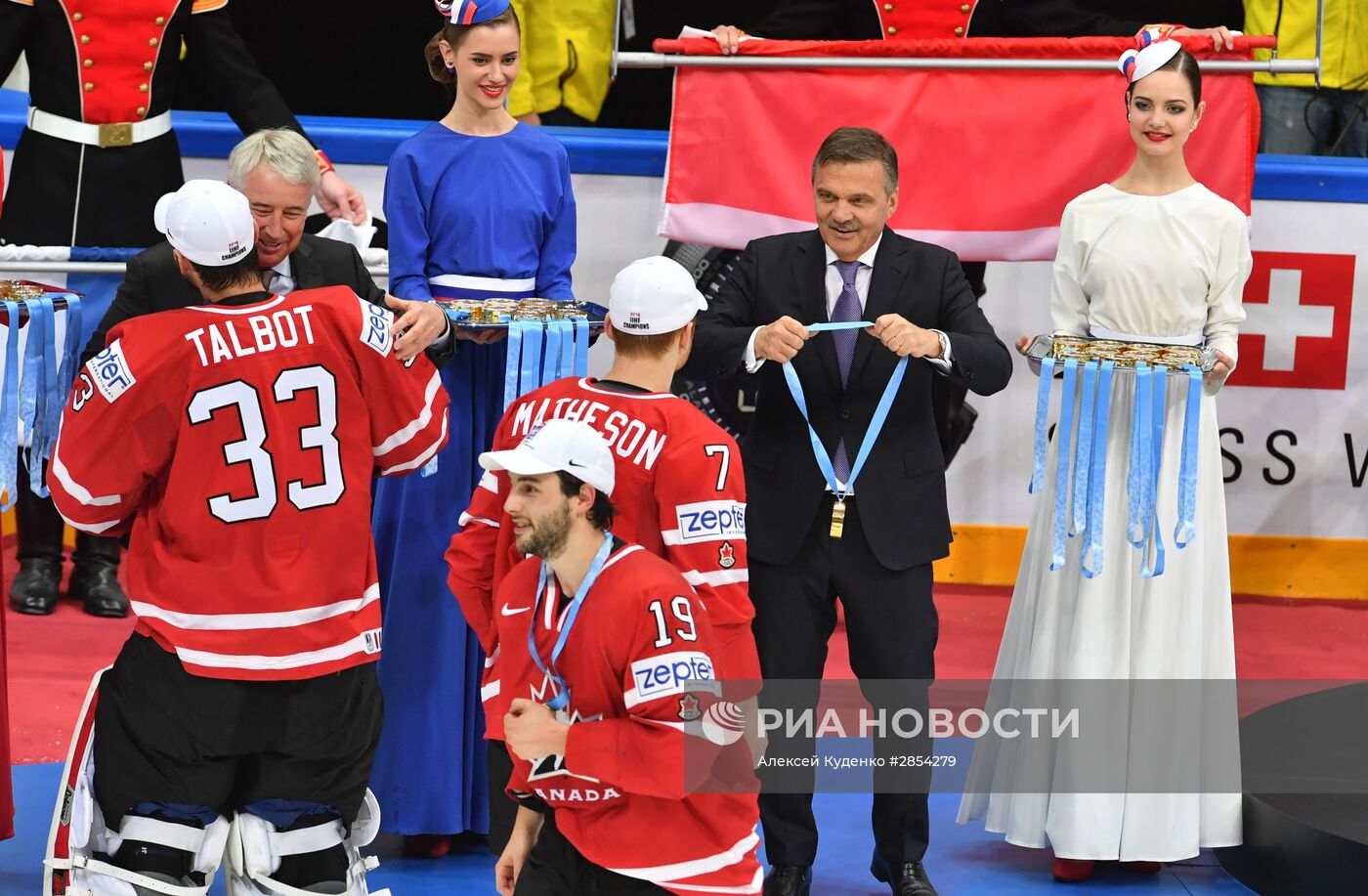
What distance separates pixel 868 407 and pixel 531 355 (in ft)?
2.77

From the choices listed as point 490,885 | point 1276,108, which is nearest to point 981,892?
point 490,885

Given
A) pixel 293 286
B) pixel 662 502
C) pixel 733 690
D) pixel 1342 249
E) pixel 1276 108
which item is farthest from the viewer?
pixel 1276 108

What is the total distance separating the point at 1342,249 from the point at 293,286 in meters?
4.24

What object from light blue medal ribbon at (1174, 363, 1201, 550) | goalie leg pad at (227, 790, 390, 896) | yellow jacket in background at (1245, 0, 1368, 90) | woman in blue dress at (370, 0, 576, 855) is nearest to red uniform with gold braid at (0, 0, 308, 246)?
woman in blue dress at (370, 0, 576, 855)

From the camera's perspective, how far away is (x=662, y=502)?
11.5 feet

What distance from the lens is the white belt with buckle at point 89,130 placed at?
5.57m

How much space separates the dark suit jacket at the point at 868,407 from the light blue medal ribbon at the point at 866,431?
4 cm

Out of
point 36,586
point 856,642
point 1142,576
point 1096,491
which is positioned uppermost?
point 1096,491

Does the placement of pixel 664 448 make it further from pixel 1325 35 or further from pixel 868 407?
pixel 1325 35

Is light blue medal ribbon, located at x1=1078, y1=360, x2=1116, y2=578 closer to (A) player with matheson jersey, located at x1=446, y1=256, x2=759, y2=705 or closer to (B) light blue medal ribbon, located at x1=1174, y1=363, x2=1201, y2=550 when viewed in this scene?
(B) light blue medal ribbon, located at x1=1174, y1=363, x2=1201, y2=550

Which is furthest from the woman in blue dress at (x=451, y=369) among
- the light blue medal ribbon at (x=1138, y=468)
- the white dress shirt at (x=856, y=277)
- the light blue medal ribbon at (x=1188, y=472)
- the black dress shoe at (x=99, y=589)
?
the black dress shoe at (x=99, y=589)

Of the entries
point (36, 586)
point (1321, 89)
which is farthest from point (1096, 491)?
point (36, 586)

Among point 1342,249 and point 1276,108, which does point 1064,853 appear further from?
point 1276,108

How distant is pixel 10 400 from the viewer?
13.1ft
